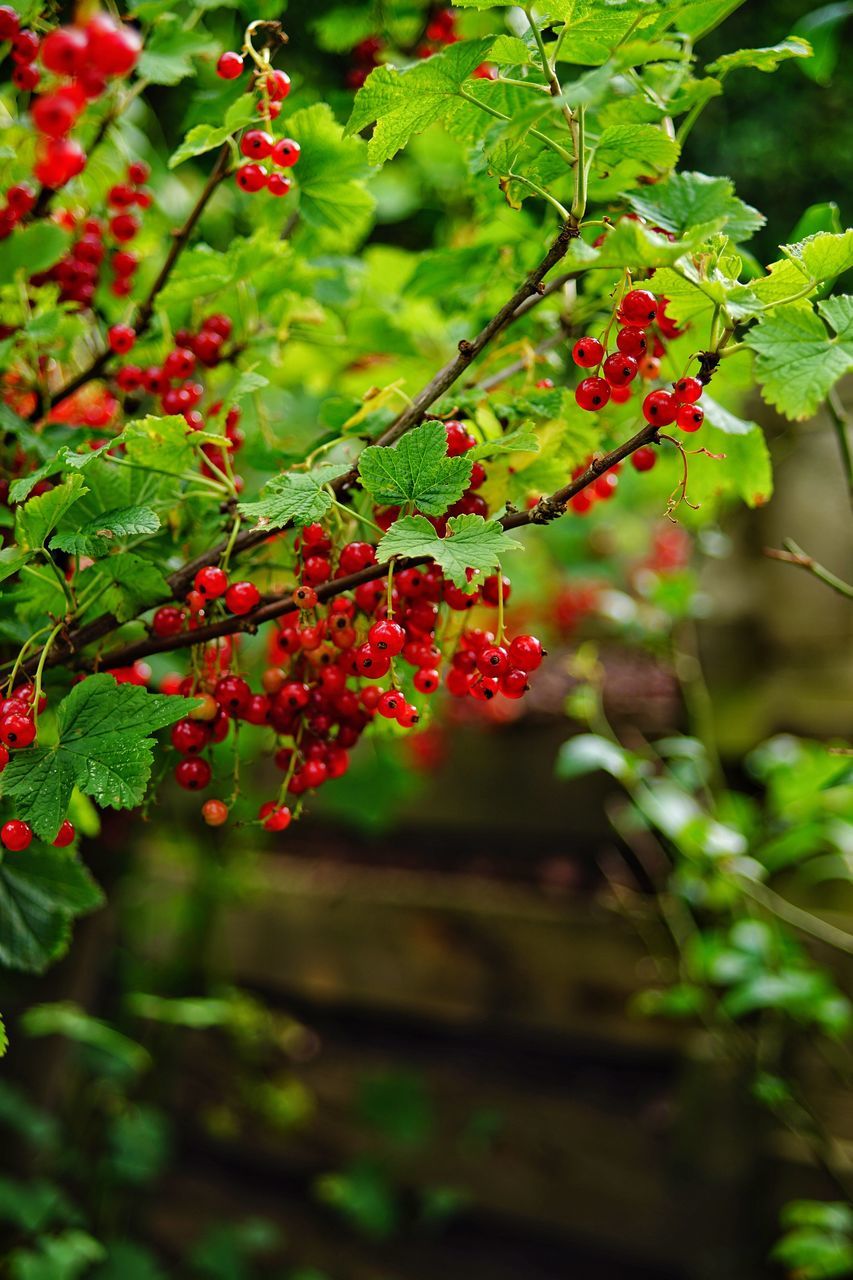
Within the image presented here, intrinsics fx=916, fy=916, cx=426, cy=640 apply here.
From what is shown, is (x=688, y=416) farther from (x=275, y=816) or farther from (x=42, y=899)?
(x=42, y=899)

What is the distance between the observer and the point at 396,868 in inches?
82.4

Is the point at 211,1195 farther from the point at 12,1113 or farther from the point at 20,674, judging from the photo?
the point at 20,674

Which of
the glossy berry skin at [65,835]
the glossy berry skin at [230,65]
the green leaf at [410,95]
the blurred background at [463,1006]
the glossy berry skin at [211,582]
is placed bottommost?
the blurred background at [463,1006]

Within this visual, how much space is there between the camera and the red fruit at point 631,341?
0.54 meters

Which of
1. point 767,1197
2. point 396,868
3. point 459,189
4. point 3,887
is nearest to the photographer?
point 3,887

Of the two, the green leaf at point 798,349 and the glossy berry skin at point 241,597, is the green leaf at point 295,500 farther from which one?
the green leaf at point 798,349

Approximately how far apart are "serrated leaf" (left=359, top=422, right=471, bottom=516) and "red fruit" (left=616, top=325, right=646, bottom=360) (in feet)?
0.39

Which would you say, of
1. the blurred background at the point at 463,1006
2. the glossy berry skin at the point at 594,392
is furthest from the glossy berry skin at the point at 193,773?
the blurred background at the point at 463,1006

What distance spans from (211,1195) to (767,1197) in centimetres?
126

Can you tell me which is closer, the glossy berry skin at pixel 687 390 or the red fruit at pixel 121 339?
the glossy berry skin at pixel 687 390

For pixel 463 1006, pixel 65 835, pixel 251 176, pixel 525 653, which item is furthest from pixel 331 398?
pixel 463 1006

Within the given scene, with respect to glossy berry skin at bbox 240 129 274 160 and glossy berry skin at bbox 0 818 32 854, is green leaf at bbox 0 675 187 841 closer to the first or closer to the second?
glossy berry skin at bbox 0 818 32 854

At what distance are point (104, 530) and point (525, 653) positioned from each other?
0.28 meters

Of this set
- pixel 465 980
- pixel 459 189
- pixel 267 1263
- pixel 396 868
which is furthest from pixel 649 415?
pixel 267 1263
